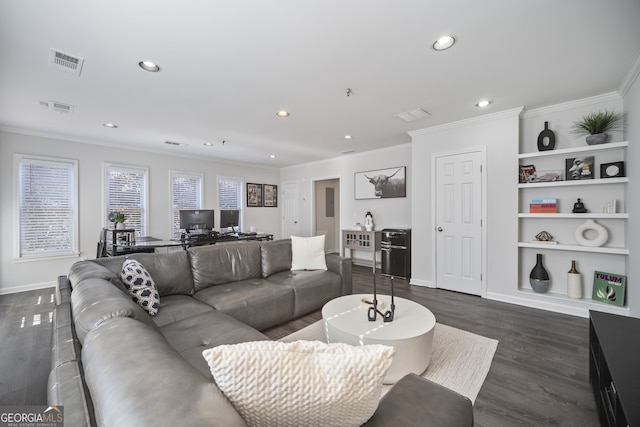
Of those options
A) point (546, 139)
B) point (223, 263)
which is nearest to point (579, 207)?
point (546, 139)

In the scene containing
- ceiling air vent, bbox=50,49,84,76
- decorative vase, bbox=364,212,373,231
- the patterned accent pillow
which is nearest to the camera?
the patterned accent pillow

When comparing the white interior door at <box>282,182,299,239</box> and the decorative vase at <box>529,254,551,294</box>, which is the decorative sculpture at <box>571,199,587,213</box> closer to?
the decorative vase at <box>529,254,551,294</box>

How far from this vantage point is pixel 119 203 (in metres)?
5.25

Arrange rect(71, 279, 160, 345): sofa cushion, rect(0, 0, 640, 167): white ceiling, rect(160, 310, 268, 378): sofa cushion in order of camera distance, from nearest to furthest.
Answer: rect(71, 279, 160, 345): sofa cushion → rect(160, 310, 268, 378): sofa cushion → rect(0, 0, 640, 167): white ceiling

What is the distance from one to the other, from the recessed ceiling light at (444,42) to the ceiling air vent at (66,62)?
2.97m

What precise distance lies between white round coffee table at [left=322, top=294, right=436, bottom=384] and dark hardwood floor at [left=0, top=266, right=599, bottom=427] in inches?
17.1

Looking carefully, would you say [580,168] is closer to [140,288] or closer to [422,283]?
[422,283]

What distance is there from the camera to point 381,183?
5785 mm

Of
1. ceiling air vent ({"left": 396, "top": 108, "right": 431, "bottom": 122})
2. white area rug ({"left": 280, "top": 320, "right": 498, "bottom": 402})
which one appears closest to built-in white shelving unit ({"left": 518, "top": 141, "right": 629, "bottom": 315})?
ceiling air vent ({"left": 396, "top": 108, "right": 431, "bottom": 122})

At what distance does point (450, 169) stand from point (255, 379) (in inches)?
164

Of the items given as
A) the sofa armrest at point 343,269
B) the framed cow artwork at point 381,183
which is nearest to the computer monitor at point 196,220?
the sofa armrest at point 343,269

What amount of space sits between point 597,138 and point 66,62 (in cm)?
547

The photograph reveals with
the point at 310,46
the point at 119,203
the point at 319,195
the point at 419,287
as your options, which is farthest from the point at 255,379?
the point at 319,195

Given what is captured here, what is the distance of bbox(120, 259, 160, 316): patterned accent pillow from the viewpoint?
205cm
